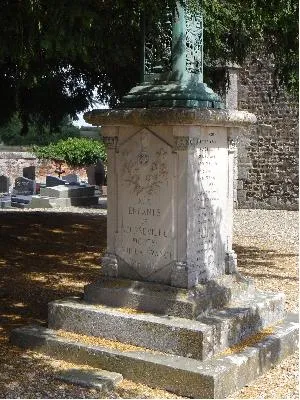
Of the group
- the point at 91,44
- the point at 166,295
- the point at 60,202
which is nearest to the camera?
the point at 166,295

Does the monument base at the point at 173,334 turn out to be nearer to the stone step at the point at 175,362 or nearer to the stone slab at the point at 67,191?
the stone step at the point at 175,362

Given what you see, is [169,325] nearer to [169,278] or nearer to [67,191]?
[169,278]

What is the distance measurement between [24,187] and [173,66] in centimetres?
1751

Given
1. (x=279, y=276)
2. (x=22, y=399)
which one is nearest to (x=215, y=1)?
(x=279, y=276)

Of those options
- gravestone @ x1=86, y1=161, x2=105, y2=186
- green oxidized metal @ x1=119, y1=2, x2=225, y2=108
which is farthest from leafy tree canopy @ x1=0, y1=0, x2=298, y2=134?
gravestone @ x1=86, y1=161, x2=105, y2=186

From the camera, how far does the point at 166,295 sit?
5301 mm

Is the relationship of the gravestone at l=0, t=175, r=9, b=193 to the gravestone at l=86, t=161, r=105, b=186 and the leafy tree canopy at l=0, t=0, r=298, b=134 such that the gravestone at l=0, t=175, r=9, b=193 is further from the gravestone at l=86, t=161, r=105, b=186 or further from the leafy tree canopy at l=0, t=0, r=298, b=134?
the leafy tree canopy at l=0, t=0, r=298, b=134

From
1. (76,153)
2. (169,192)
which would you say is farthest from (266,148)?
(169,192)

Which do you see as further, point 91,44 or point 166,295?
point 91,44

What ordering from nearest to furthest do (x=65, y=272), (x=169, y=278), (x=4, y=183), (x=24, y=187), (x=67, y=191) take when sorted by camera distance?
1. (x=169, y=278)
2. (x=65, y=272)
3. (x=67, y=191)
4. (x=24, y=187)
5. (x=4, y=183)

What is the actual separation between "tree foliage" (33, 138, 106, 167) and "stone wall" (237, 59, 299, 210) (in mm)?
10562

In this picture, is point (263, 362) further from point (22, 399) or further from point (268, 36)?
point (268, 36)

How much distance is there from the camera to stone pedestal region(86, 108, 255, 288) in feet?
17.3

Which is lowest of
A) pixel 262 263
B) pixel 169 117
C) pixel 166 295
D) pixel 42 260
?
pixel 262 263
